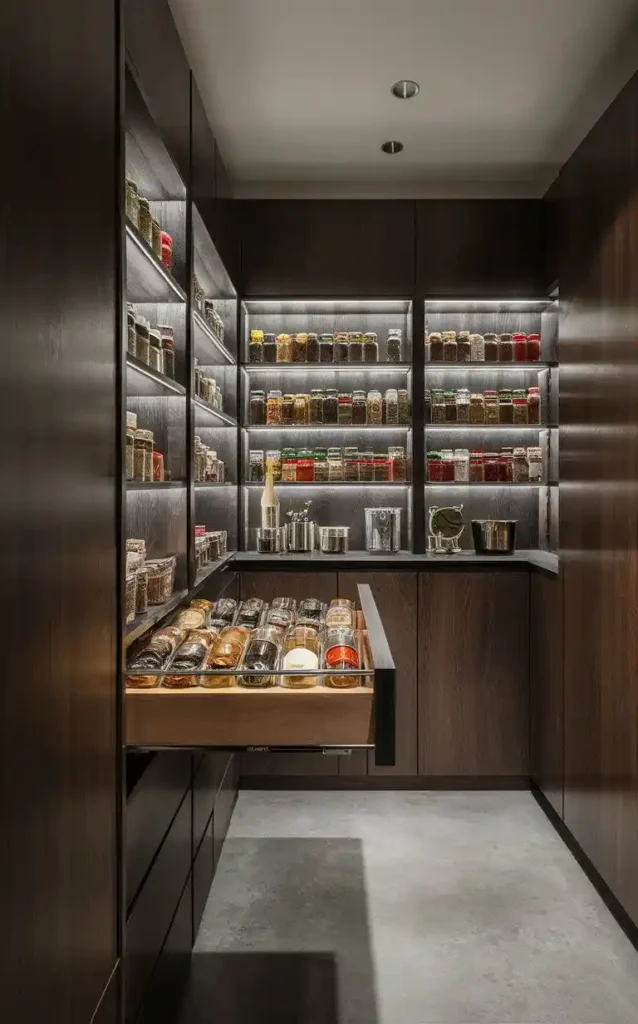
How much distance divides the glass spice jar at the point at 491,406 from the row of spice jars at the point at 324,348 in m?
0.50

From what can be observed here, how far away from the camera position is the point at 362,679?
67.1 inches

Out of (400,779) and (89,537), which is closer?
(89,537)

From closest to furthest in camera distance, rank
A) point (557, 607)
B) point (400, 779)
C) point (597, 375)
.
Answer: point (597, 375) < point (557, 607) < point (400, 779)

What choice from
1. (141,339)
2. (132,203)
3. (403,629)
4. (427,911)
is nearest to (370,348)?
(403,629)

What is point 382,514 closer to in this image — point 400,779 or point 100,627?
point 400,779

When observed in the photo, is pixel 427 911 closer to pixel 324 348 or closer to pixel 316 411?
pixel 316 411

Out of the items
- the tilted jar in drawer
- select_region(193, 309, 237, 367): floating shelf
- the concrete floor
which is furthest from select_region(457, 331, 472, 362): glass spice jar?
the tilted jar in drawer

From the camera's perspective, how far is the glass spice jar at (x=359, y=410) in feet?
13.5

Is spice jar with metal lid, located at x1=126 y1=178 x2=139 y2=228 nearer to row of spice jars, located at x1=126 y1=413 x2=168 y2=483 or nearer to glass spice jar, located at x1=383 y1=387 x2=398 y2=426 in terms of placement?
row of spice jars, located at x1=126 y1=413 x2=168 y2=483

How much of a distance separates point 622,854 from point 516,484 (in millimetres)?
1998

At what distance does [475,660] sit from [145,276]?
2.39 m

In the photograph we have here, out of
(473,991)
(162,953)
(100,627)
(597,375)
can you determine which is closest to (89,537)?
(100,627)

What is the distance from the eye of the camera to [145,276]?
2.37m

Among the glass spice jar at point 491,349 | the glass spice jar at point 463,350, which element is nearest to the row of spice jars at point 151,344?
the glass spice jar at point 463,350
